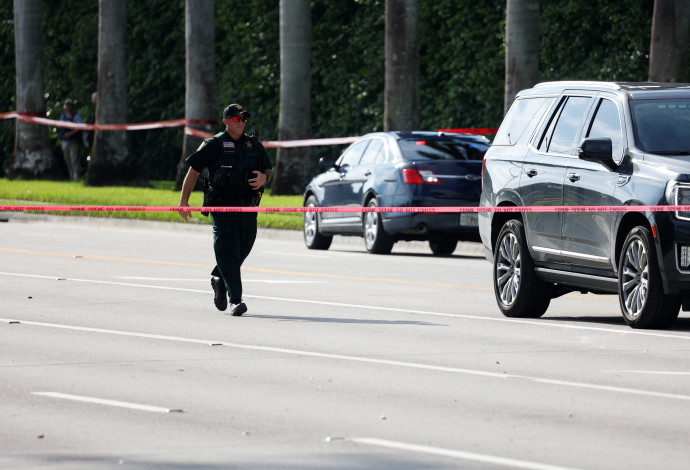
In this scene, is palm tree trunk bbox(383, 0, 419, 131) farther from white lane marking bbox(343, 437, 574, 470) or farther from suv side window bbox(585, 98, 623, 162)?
white lane marking bbox(343, 437, 574, 470)

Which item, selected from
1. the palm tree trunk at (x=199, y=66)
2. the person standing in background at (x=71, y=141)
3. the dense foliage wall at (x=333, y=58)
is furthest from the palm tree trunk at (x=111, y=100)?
the person standing in background at (x=71, y=141)

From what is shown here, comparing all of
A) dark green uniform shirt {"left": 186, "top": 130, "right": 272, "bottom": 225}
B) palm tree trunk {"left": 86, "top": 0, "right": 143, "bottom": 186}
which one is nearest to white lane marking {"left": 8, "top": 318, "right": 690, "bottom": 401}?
dark green uniform shirt {"left": 186, "top": 130, "right": 272, "bottom": 225}

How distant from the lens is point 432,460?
732 cm

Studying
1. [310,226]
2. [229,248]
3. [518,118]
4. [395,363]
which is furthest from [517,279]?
[310,226]

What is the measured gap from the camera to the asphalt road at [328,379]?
7.59 m

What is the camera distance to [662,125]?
12.9m

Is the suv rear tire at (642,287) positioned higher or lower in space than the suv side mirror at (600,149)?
lower

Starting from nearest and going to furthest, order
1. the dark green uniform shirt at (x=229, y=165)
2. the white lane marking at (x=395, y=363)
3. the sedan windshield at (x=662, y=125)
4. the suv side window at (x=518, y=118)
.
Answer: the white lane marking at (x=395, y=363)
the sedan windshield at (x=662, y=125)
the dark green uniform shirt at (x=229, y=165)
the suv side window at (x=518, y=118)

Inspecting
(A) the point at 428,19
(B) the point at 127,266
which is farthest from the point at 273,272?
(A) the point at 428,19

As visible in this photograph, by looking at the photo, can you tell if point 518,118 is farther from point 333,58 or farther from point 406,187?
point 333,58

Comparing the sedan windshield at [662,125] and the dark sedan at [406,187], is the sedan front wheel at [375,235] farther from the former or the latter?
the sedan windshield at [662,125]

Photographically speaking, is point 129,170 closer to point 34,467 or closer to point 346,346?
point 346,346

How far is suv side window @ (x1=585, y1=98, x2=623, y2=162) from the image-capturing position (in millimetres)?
12922

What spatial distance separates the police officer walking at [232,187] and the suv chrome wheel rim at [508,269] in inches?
86.0
